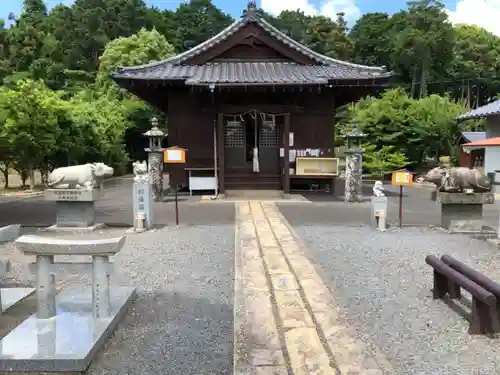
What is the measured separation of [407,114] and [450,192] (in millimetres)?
17754

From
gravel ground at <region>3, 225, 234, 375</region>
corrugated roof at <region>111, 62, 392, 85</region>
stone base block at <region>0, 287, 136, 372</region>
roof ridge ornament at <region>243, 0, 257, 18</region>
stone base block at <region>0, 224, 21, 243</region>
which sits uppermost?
roof ridge ornament at <region>243, 0, 257, 18</region>

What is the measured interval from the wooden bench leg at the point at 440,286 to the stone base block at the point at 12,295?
180 inches

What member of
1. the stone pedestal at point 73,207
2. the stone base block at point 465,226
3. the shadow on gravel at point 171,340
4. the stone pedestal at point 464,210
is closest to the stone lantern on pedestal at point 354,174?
the stone pedestal at point 464,210

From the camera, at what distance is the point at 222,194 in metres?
15.1

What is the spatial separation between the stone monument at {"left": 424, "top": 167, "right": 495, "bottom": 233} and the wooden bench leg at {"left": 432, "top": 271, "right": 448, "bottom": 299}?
4.80 m

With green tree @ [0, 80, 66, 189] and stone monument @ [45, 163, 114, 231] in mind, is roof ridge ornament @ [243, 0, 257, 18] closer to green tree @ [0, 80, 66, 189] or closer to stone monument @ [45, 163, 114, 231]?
green tree @ [0, 80, 66, 189]

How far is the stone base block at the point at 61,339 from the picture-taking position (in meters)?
3.37

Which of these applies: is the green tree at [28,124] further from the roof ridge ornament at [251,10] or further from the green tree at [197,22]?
the green tree at [197,22]

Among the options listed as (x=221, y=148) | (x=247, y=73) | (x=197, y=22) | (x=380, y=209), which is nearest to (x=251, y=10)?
(x=247, y=73)

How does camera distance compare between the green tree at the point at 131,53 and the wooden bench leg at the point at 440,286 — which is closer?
the wooden bench leg at the point at 440,286

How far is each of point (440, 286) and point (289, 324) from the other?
1920 mm

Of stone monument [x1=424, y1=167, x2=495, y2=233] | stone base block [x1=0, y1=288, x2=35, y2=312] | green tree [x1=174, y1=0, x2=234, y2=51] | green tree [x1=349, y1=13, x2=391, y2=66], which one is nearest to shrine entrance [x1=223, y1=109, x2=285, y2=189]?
stone monument [x1=424, y1=167, x2=495, y2=233]

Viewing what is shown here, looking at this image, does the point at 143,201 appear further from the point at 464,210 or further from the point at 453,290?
the point at 464,210

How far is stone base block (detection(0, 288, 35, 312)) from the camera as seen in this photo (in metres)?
4.75
